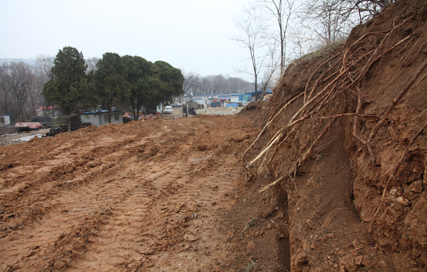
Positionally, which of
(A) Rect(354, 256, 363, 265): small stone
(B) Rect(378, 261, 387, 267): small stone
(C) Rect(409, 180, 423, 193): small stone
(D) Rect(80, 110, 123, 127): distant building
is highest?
(D) Rect(80, 110, 123, 127): distant building

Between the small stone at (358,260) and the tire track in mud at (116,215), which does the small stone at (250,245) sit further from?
the small stone at (358,260)

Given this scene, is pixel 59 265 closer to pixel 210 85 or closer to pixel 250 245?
pixel 250 245

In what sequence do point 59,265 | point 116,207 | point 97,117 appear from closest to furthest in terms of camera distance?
1. point 59,265
2. point 116,207
3. point 97,117

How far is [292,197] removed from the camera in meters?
3.21

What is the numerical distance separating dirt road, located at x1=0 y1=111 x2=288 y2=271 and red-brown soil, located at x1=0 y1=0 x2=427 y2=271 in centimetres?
3

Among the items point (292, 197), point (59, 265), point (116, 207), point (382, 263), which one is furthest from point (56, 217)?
point (382, 263)

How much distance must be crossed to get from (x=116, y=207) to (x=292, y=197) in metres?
3.60

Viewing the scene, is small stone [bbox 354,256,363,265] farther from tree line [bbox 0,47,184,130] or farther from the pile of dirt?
tree line [bbox 0,47,184,130]

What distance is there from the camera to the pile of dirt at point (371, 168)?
1778 mm

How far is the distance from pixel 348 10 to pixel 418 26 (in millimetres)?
3415

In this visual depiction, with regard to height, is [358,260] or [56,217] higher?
[358,260]

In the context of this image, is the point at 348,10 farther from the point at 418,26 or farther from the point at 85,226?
the point at 85,226

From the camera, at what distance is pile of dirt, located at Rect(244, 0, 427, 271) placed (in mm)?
1778

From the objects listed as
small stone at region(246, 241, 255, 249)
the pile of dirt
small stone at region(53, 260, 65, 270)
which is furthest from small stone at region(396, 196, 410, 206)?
small stone at region(53, 260, 65, 270)
